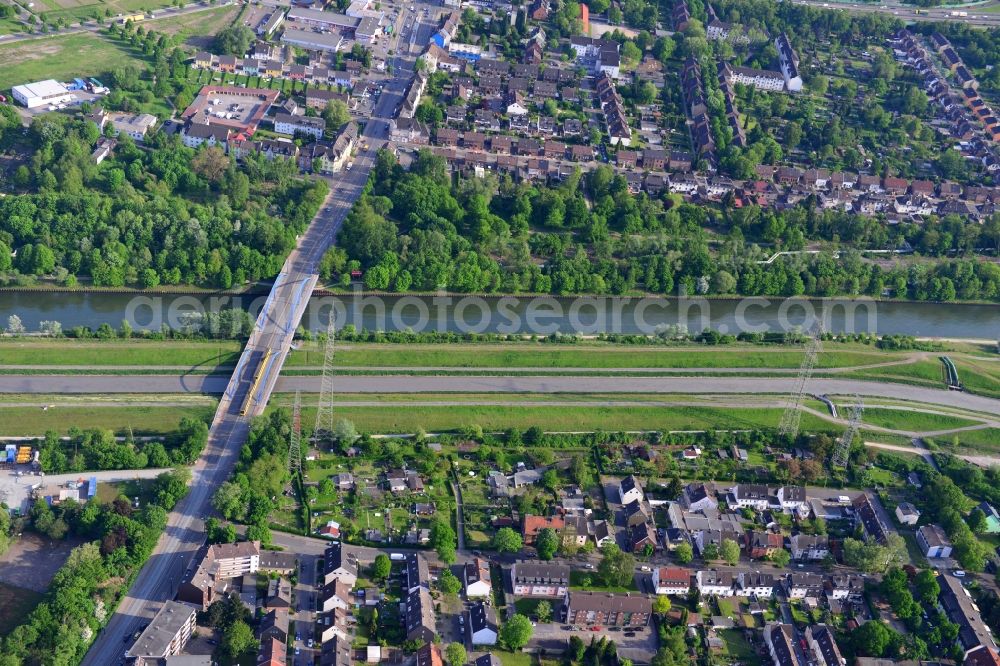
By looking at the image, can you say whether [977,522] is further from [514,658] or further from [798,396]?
[514,658]

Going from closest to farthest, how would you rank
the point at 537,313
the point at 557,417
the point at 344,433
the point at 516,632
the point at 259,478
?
the point at 516,632 → the point at 259,478 → the point at 344,433 → the point at 557,417 → the point at 537,313

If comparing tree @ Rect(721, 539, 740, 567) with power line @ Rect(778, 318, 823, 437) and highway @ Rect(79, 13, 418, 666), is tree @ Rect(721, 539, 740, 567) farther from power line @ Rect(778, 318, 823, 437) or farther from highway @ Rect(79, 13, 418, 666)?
highway @ Rect(79, 13, 418, 666)

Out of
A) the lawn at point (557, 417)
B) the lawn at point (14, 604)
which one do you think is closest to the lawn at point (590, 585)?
the lawn at point (557, 417)

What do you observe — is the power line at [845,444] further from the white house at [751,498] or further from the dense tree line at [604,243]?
the dense tree line at [604,243]

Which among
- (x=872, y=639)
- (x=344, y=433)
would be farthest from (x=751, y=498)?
(x=344, y=433)

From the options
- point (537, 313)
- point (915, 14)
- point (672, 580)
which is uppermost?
point (915, 14)

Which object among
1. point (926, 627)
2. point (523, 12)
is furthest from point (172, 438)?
point (523, 12)
